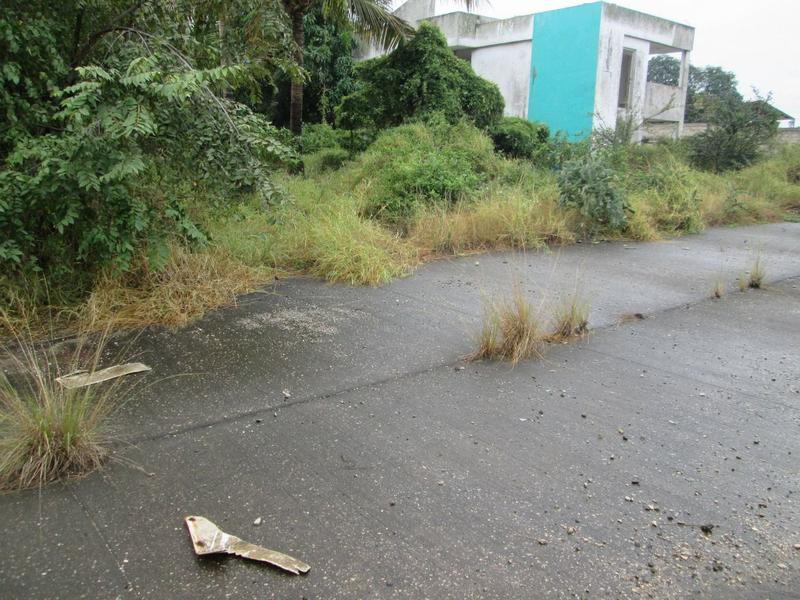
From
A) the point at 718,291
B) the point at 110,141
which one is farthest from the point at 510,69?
the point at 110,141

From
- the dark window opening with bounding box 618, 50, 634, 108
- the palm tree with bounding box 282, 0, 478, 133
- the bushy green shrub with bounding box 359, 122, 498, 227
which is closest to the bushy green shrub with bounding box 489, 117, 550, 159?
the bushy green shrub with bounding box 359, 122, 498, 227

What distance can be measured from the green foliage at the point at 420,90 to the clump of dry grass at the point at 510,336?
31.5 feet

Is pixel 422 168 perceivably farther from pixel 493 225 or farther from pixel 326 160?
pixel 326 160

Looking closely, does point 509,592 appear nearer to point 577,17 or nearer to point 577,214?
point 577,214

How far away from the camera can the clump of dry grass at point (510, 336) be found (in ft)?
14.3

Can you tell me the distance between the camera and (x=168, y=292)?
5.27m

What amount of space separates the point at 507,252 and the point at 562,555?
6.29m

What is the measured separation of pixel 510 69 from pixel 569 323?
69.2ft

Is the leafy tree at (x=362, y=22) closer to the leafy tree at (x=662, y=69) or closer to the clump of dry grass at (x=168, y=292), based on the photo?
the clump of dry grass at (x=168, y=292)

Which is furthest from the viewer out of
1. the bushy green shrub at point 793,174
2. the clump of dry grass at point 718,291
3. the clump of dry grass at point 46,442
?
the bushy green shrub at point 793,174

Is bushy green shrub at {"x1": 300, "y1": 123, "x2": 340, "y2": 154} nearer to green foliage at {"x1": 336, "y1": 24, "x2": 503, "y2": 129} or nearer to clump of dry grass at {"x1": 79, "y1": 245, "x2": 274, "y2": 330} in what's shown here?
green foliage at {"x1": 336, "y1": 24, "x2": 503, "y2": 129}

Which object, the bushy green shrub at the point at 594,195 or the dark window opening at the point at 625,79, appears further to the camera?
the dark window opening at the point at 625,79

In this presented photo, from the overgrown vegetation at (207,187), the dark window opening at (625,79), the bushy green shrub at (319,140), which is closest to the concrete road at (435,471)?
the overgrown vegetation at (207,187)

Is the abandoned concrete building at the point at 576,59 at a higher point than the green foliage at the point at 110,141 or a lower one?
higher
